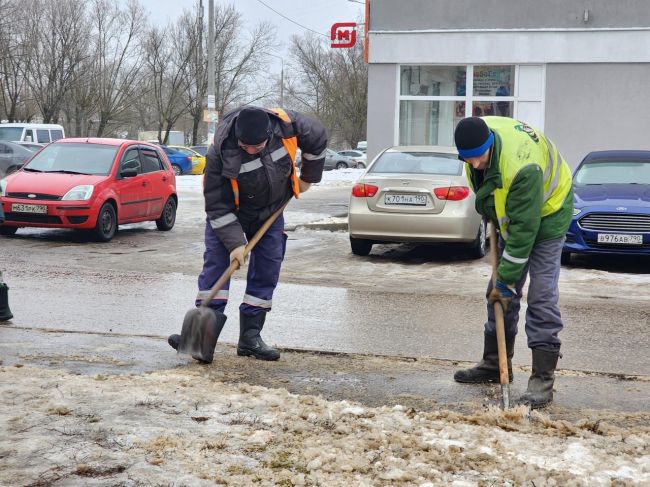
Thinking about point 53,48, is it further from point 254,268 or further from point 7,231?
point 254,268

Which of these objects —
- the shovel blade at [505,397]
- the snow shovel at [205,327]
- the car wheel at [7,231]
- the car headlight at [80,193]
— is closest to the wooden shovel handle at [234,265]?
the snow shovel at [205,327]

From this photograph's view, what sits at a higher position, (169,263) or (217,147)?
(217,147)

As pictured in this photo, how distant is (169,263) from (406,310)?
13.4 feet

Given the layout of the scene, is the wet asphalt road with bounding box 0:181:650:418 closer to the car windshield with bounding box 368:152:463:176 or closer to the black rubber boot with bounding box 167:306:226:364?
the black rubber boot with bounding box 167:306:226:364

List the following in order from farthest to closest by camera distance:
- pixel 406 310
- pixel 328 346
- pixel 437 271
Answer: pixel 437 271, pixel 406 310, pixel 328 346

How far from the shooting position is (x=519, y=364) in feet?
21.4

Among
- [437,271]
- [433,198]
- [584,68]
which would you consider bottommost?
[437,271]

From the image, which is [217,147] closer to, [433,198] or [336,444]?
[336,444]

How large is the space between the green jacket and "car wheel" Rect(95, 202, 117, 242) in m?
9.07

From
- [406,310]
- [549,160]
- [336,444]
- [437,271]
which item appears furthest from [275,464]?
[437,271]

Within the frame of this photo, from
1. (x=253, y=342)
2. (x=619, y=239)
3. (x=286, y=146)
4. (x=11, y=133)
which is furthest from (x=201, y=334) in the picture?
(x=11, y=133)

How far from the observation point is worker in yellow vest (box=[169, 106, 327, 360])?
6.06 metres

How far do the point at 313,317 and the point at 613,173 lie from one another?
6.32 meters

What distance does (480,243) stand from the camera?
1236cm
